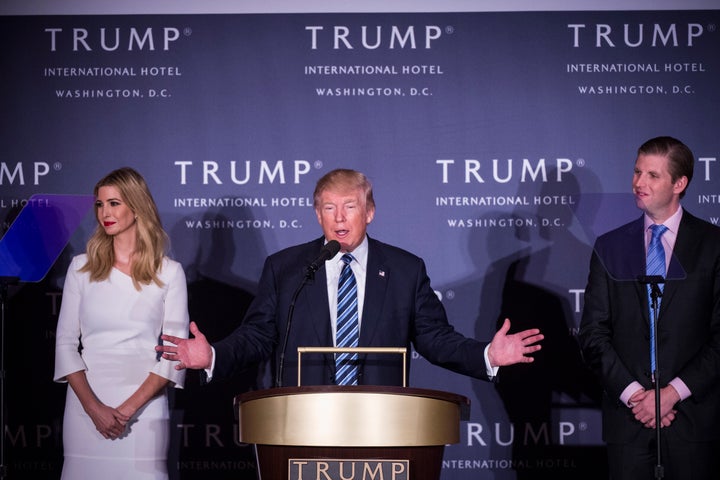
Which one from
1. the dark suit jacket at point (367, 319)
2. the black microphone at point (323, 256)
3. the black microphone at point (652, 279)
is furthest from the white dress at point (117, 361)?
the black microphone at point (652, 279)

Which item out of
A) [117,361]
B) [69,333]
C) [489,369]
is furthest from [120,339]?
[489,369]

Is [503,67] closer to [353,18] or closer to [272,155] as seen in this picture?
[353,18]

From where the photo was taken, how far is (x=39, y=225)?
4.58 m

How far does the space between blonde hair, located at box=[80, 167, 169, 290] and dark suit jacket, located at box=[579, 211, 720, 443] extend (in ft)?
6.36

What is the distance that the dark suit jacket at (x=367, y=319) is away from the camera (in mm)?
3898

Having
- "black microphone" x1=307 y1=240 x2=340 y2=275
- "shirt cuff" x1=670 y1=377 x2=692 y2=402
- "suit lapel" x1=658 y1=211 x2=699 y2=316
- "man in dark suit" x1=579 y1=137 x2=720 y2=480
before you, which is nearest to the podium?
"black microphone" x1=307 y1=240 x2=340 y2=275

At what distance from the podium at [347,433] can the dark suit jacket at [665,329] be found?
137 centimetres

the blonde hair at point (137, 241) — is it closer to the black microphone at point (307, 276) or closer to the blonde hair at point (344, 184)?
the blonde hair at point (344, 184)

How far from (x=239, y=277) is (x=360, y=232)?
58.0 inches

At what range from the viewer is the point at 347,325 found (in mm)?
3932

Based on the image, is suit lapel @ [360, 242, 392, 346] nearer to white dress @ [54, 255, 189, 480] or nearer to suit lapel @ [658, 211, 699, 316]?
white dress @ [54, 255, 189, 480]

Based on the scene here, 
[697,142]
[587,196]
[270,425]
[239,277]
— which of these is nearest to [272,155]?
[239,277]

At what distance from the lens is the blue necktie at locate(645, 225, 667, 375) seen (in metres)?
3.95

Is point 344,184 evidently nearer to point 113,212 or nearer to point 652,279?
→ point 113,212
